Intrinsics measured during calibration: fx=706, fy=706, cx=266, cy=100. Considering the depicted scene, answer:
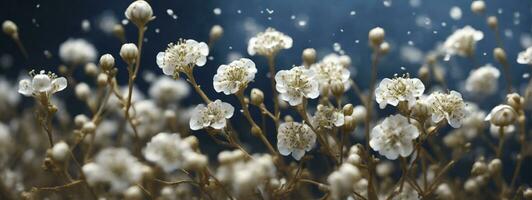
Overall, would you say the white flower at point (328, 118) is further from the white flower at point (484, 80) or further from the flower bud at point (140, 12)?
the white flower at point (484, 80)

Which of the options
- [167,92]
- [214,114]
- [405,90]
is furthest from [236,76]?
[167,92]

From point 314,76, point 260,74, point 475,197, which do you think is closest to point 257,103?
point 314,76

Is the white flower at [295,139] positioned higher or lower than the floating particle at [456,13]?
lower

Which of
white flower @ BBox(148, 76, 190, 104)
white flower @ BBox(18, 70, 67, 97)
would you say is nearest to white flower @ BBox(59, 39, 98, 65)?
white flower @ BBox(148, 76, 190, 104)

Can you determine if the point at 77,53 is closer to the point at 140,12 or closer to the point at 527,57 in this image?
the point at 140,12

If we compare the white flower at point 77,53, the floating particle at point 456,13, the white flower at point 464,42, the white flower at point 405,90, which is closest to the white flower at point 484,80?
the white flower at point 464,42

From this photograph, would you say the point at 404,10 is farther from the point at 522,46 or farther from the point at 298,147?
the point at 298,147

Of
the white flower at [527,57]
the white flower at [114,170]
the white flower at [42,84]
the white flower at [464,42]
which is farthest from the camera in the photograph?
the white flower at [464,42]
